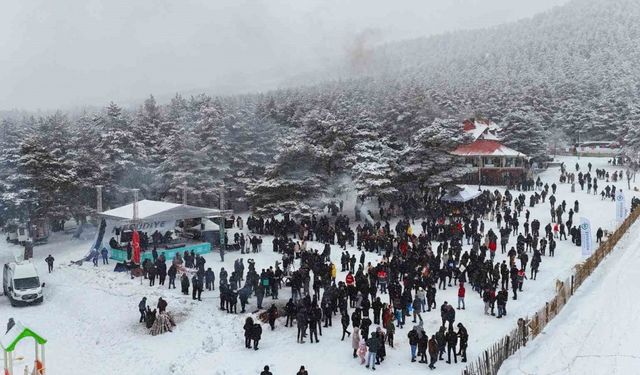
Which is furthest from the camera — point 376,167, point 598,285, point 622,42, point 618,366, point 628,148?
point 622,42

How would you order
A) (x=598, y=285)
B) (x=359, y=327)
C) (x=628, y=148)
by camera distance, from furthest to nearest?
(x=628, y=148), (x=598, y=285), (x=359, y=327)

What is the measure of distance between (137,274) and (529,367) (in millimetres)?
18487

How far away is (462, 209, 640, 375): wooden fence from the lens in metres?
15.7

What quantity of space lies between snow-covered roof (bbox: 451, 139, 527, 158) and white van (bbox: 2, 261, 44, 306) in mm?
41266

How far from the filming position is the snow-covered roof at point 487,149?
56753 millimetres

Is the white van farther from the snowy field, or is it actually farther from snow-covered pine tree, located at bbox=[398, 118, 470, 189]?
snow-covered pine tree, located at bbox=[398, 118, 470, 189]

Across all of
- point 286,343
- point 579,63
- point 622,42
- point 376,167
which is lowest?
point 286,343

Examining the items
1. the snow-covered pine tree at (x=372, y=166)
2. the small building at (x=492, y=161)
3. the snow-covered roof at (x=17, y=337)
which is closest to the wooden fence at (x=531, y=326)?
the snow-covered roof at (x=17, y=337)

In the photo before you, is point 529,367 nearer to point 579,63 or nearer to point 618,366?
point 618,366

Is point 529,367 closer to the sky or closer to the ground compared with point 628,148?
closer to the ground

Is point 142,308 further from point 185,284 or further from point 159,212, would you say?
point 159,212

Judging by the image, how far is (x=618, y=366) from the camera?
53.1 feet

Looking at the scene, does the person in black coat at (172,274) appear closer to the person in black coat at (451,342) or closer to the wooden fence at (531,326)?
the person in black coat at (451,342)

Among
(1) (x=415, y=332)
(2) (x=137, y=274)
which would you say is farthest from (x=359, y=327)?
(2) (x=137, y=274)
